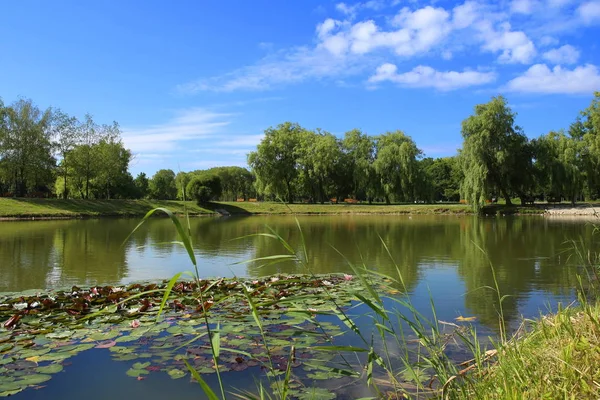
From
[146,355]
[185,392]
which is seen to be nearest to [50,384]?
[146,355]

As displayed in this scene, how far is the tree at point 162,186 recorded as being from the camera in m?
76.3

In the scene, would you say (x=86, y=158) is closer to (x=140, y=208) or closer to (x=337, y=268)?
(x=140, y=208)

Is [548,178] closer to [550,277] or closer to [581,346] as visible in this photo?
[550,277]

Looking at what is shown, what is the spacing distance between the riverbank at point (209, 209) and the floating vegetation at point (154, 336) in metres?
24.2

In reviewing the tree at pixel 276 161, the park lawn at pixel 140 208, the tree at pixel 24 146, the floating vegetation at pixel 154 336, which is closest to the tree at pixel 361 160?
the park lawn at pixel 140 208

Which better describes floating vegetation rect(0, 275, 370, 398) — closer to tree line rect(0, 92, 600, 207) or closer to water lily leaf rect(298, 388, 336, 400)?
water lily leaf rect(298, 388, 336, 400)

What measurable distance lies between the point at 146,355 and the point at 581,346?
3.58 metres

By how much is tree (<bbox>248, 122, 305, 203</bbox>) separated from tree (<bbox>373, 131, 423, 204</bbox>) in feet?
36.4

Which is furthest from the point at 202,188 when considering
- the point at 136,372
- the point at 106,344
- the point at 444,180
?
the point at 444,180

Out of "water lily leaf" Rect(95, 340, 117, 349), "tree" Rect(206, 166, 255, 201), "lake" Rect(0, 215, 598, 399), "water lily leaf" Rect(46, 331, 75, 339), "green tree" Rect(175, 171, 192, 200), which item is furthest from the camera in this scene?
"tree" Rect(206, 166, 255, 201)

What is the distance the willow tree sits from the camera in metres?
36.7

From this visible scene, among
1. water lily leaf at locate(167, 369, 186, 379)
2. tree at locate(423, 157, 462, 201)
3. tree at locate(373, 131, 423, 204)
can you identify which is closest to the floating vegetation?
water lily leaf at locate(167, 369, 186, 379)

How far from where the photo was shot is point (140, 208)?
141 ft

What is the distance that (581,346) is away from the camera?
7.70 feet
